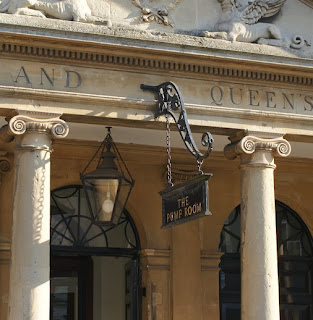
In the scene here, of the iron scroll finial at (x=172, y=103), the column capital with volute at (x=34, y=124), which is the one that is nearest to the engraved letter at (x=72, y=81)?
the column capital with volute at (x=34, y=124)

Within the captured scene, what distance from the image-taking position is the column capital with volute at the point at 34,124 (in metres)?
11.3

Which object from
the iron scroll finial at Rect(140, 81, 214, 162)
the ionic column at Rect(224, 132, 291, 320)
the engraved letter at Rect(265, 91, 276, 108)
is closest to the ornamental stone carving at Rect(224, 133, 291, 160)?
the ionic column at Rect(224, 132, 291, 320)

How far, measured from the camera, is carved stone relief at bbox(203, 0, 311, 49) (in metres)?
12.8

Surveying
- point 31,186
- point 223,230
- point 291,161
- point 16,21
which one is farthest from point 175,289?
point 16,21

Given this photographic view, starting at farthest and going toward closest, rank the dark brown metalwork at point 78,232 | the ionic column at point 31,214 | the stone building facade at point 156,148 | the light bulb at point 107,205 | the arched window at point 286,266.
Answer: the arched window at point 286,266 → the dark brown metalwork at point 78,232 → the light bulb at point 107,205 → the stone building facade at point 156,148 → the ionic column at point 31,214

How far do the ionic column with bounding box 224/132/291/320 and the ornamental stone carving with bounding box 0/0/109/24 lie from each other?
99.0 inches

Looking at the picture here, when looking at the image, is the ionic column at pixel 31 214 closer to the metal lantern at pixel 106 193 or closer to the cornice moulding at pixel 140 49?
the cornice moulding at pixel 140 49

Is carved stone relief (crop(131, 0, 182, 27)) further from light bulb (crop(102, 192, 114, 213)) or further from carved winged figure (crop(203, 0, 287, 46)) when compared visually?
light bulb (crop(102, 192, 114, 213))

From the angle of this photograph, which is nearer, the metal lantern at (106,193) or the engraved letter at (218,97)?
the metal lantern at (106,193)

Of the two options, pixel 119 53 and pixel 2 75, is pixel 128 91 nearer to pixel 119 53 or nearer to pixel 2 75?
pixel 119 53

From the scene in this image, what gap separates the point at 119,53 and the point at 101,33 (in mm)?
336

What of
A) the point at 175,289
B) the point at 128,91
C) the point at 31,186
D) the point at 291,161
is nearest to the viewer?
the point at 31,186

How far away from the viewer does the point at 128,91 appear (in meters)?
12.1

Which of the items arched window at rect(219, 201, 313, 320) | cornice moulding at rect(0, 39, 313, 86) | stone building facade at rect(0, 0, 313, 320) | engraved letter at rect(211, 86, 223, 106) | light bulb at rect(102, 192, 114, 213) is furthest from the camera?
arched window at rect(219, 201, 313, 320)
